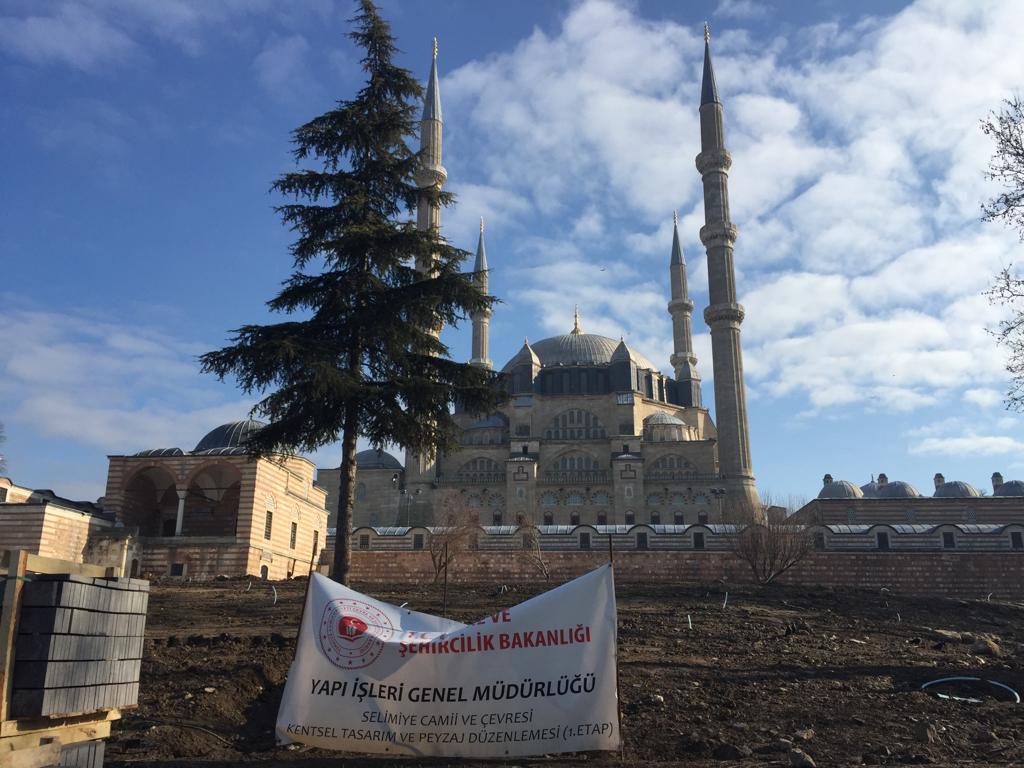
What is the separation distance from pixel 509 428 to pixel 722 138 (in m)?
20.5

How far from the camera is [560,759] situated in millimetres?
6051

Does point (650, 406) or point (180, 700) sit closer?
point (180, 700)

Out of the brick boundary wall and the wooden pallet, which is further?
the brick boundary wall

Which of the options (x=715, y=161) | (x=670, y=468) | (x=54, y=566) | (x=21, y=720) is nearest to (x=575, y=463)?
(x=670, y=468)

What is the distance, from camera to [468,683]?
6.06 meters

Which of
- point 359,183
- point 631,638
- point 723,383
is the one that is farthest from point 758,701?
point 723,383

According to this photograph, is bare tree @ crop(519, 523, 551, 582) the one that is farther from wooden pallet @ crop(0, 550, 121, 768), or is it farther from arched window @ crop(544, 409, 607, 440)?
wooden pallet @ crop(0, 550, 121, 768)

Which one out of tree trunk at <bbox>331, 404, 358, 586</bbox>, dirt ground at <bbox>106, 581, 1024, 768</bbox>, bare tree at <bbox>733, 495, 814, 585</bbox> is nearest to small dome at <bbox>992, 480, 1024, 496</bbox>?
bare tree at <bbox>733, 495, 814, 585</bbox>

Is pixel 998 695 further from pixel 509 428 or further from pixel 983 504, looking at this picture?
pixel 509 428

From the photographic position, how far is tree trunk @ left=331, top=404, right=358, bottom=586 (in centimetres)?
1084

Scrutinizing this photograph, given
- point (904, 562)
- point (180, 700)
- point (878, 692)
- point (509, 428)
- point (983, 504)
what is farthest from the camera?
point (509, 428)

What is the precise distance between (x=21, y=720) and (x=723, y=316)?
40251 mm

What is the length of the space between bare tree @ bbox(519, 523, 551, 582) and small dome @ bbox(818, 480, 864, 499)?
2201cm

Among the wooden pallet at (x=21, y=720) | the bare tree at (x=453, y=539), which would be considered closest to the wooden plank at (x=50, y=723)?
the wooden pallet at (x=21, y=720)
